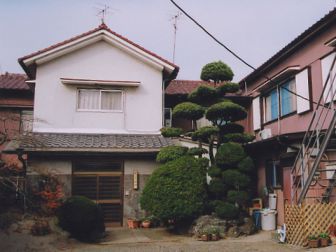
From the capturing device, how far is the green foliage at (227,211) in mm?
12211

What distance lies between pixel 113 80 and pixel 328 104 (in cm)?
879

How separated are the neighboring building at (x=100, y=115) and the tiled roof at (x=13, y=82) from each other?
2896 mm

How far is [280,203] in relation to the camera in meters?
13.2

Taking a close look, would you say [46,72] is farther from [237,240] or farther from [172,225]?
[237,240]

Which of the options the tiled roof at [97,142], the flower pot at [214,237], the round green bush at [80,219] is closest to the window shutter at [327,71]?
the flower pot at [214,237]

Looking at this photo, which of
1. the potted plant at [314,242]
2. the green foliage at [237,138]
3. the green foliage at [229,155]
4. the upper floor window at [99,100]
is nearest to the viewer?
the potted plant at [314,242]

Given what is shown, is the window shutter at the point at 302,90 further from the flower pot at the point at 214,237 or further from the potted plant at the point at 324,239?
the flower pot at the point at 214,237

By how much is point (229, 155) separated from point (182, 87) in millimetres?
8655

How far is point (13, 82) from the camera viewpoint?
2080 cm

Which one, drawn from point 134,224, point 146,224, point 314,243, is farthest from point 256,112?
point 314,243

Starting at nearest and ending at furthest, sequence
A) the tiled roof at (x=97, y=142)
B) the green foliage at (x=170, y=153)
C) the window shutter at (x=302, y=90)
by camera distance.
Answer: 1. the green foliage at (x=170, y=153)
2. the window shutter at (x=302, y=90)
3. the tiled roof at (x=97, y=142)

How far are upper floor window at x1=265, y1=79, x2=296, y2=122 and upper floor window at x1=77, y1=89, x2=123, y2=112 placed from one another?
260 inches

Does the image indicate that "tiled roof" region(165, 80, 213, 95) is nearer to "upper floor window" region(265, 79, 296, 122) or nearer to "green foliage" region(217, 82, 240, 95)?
"upper floor window" region(265, 79, 296, 122)

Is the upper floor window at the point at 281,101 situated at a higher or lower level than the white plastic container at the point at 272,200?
higher
